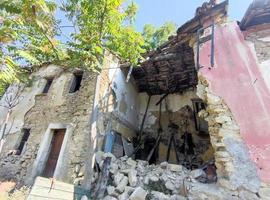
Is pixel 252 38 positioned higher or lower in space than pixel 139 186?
higher

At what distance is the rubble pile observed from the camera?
15.0ft

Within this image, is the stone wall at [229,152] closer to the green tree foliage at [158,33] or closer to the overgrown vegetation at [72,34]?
the overgrown vegetation at [72,34]

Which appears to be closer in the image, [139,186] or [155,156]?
[139,186]

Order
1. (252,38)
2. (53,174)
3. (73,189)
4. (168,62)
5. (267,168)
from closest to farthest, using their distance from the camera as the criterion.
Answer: (267,168)
(73,189)
(252,38)
(53,174)
(168,62)

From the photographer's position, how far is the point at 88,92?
7.26 metres

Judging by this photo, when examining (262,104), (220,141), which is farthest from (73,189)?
(262,104)

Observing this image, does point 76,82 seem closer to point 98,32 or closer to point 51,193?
point 98,32

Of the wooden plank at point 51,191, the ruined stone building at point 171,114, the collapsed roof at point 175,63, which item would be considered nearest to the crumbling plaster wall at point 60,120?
the ruined stone building at point 171,114

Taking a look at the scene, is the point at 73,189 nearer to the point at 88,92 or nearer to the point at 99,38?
the point at 88,92

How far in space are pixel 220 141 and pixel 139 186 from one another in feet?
7.51

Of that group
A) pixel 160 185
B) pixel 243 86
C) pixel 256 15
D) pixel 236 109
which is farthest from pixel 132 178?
pixel 256 15

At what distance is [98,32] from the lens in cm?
657

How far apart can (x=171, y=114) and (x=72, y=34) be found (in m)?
5.74

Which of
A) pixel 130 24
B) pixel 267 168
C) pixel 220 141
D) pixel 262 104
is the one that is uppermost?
pixel 130 24
